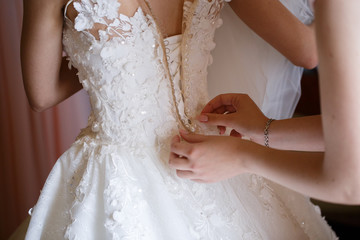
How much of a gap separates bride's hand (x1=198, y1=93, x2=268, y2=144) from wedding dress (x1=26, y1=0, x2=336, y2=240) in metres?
0.04

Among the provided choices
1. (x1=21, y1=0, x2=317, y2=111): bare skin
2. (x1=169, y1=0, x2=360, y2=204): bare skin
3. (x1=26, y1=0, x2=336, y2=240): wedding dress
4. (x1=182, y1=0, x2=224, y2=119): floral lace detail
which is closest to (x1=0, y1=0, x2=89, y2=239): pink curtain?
(x1=21, y1=0, x2=317, y2=111): bare skin

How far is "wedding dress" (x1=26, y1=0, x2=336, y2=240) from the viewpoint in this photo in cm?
Result: 73

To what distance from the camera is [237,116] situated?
0.82m

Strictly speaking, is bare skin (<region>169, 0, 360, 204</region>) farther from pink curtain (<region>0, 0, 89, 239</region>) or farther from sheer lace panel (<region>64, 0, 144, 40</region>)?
pink curtain (<region>0, 0, 89, 239</region>)

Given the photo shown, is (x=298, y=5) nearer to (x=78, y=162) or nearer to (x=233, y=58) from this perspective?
(x=233, y=58)

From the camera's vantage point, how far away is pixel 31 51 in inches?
31.2

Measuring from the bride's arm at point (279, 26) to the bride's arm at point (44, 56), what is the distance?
44cm

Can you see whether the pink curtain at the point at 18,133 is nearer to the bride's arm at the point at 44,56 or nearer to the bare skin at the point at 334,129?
the bride's arm at the point at 44,56

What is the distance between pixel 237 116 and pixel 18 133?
1160 millimetres

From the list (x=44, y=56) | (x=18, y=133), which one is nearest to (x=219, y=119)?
(x=44, y=56)

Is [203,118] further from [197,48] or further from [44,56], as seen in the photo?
[44,56]

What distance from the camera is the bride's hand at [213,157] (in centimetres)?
66

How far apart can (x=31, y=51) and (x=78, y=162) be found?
0.26 m

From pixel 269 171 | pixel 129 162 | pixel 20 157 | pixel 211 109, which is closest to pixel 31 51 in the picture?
pixel 129 162
